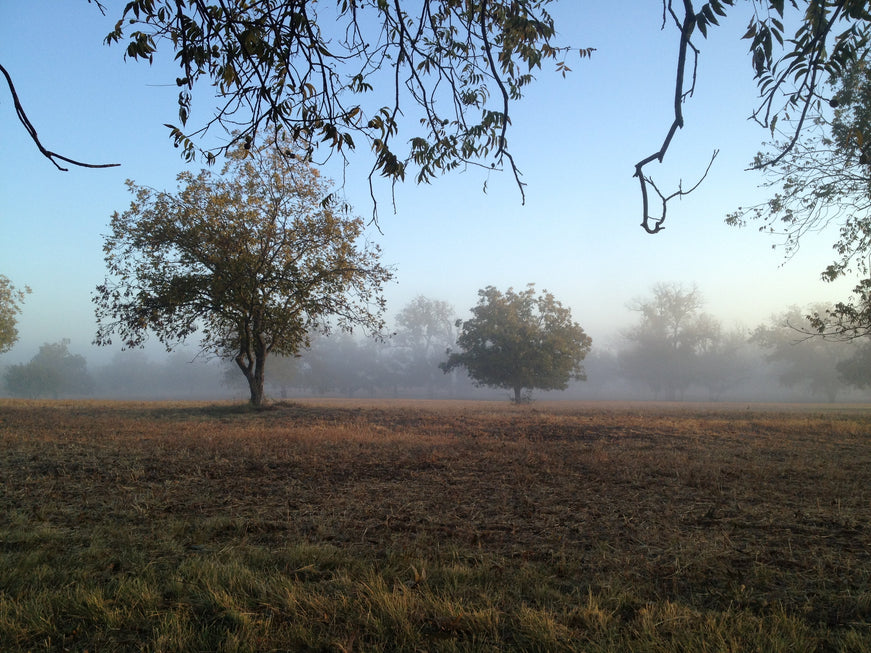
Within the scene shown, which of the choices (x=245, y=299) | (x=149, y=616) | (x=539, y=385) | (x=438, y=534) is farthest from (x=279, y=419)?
(x=539, y=385)

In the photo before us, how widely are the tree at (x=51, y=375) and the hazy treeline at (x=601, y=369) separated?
0.64 ft

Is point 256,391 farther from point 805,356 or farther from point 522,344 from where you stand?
point 805,356

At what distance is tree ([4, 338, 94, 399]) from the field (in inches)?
3412

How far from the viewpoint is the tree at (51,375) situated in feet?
253

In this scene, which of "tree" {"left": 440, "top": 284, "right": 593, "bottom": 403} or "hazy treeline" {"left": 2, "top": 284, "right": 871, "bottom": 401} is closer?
"tree" {"left": 440, "top": 284, "right": 593, "bottom": 403}

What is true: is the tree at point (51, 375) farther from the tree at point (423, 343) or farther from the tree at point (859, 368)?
the tree at point (859, 368)

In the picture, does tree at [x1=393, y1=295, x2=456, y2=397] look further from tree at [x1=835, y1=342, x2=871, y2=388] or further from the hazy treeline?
tree at [x1=835, y1=342, x2=871, y2=388]

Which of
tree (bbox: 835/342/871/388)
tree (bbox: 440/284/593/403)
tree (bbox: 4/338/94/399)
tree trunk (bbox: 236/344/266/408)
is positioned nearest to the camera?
tree trunk (bbox: 236/344/266/408)

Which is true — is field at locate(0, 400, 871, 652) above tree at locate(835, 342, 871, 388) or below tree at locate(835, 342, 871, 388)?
below

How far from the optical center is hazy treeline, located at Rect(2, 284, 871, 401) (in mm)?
71312

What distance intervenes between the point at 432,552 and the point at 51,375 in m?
95.8

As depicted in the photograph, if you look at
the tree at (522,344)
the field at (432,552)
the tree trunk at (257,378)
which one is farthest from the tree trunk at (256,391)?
the tree at (522,344)

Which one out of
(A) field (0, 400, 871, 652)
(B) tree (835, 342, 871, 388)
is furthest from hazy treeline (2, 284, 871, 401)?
(A) field (0, 400, 871, 652)

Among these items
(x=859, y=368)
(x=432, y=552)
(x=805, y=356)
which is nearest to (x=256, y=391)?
(x=432, y=552)
